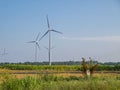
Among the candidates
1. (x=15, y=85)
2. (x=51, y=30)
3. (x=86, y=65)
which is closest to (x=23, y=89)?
(x=15, y=85)

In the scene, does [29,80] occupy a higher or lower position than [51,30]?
lower

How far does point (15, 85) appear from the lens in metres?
15.4

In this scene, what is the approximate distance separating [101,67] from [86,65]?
49115mm

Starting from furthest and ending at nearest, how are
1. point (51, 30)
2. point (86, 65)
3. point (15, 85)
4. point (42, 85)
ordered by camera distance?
point (51, 30), point (86, 65), point (42, 85), point (15, 85)

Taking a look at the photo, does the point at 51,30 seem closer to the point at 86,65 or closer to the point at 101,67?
the point at 101,67

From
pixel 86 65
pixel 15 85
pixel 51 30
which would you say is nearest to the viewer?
pixel 15 85

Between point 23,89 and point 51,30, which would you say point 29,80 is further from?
point 51,30

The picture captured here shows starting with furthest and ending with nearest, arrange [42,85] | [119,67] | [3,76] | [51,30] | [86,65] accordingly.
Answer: [119,67]
[51,30]
[86,65]
[3,76]
[42,85]

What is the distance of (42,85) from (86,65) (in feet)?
49.7

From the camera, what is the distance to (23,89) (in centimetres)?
1536

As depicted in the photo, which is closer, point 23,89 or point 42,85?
point 23,89

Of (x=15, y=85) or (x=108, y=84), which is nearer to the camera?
(x=15, y=85)

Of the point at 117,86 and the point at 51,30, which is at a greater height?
the point at 51,30

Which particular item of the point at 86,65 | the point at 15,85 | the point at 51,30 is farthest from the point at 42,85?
the point at 51,30
